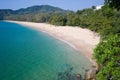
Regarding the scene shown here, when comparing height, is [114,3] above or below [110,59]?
above

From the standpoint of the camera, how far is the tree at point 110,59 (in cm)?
1291

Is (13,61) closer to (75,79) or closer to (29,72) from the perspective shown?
(29,72)

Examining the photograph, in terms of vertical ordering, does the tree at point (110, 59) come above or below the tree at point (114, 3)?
below

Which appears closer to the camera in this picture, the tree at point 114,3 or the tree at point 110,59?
the tree at point 114,3

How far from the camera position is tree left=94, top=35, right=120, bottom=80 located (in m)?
12.9

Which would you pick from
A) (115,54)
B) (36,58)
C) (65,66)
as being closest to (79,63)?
(65,66)

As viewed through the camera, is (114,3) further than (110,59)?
No

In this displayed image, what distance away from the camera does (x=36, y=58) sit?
123ft

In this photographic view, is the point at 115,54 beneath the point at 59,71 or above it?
above

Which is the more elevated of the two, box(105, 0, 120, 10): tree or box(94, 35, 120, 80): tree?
box(105, 0, 120, 10): tree

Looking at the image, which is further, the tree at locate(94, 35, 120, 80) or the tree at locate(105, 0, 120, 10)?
the tree at locate(94, 35, 120, 80)

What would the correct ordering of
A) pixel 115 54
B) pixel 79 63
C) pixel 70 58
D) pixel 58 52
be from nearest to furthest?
1. pixel 115 54
2. pixel 79 63
3. pixel 70 58
4. pixel 58 52

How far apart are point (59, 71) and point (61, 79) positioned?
12.8 ft

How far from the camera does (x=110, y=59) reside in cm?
1373
